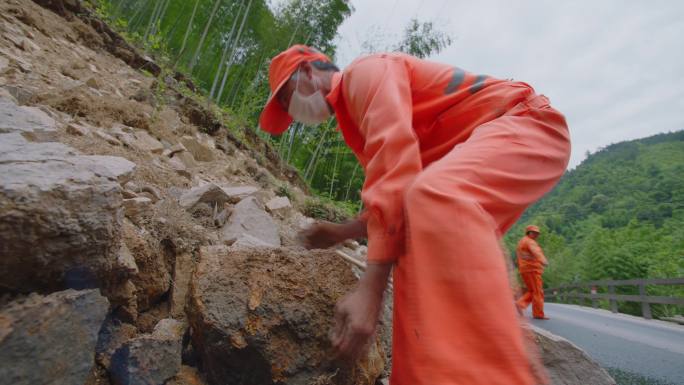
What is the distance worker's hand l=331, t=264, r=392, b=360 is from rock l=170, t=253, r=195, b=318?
80 centimetres

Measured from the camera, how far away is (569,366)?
1780mm

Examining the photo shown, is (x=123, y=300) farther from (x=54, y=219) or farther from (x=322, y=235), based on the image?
(x=322, y=235)

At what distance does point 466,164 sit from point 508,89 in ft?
1.38

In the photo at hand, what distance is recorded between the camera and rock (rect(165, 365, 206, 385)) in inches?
47.3

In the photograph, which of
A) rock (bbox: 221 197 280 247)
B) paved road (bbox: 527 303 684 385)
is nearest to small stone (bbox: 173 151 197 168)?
rock (bbox: 221 197 280 247)

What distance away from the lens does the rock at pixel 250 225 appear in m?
2.26

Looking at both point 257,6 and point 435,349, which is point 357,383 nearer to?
point 435,349

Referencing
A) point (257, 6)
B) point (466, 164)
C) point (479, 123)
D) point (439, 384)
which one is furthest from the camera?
point (257, 6)

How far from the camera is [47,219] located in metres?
0.94

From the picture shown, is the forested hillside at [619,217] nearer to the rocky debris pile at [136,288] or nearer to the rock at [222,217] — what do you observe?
the rock at [222,217]

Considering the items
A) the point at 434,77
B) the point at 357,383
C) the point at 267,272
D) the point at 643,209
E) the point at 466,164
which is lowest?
the point at 357,383

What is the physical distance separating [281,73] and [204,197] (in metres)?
1.30

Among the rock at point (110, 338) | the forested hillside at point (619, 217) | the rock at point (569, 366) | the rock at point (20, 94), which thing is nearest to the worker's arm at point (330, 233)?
the rock at point (110, 338)

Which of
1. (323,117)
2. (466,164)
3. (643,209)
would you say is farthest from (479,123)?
(643,209)
